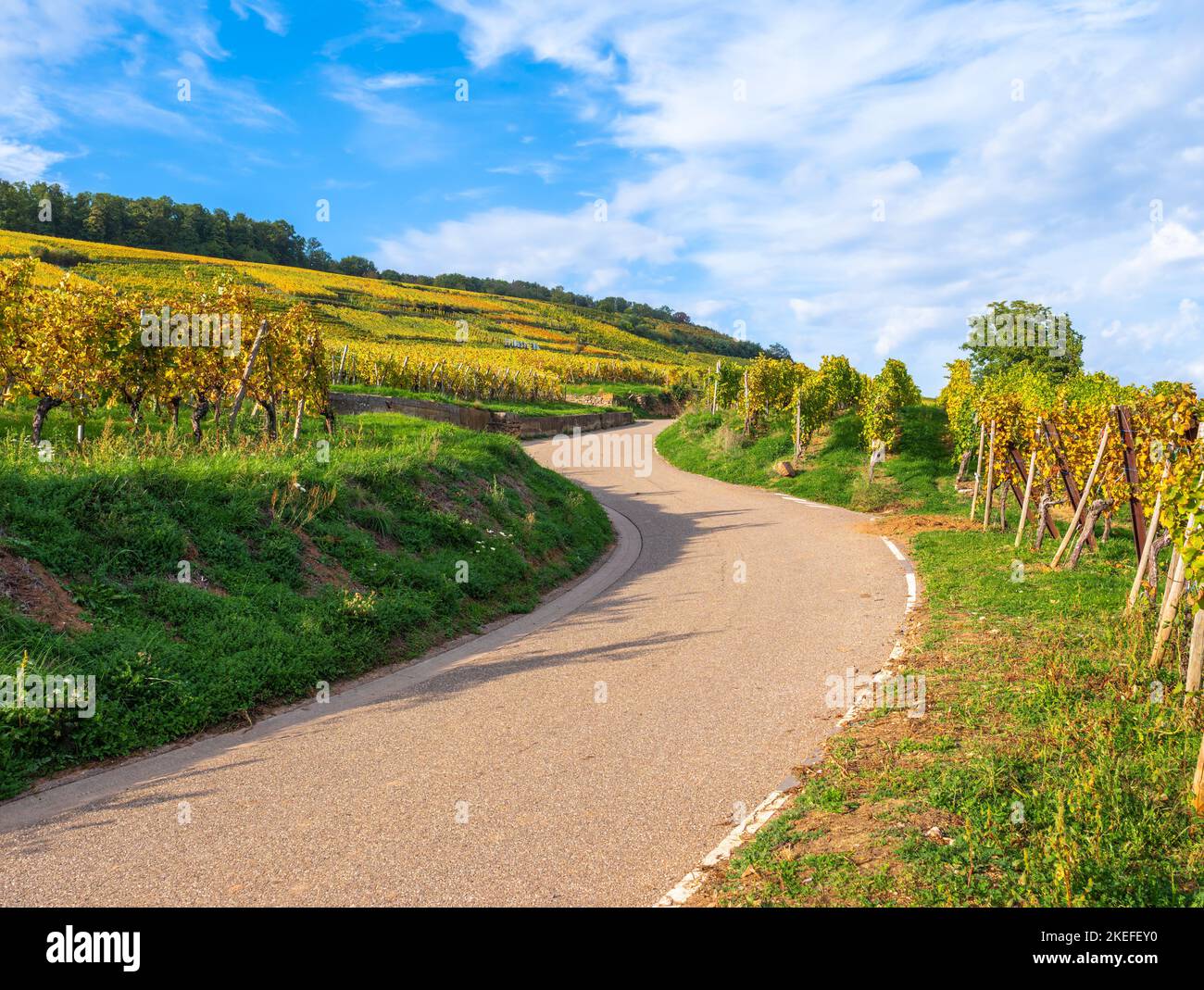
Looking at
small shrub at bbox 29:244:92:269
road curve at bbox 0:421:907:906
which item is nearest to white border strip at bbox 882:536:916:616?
road curve at bbox 0:421:907:906

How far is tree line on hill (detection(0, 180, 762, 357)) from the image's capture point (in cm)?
9844

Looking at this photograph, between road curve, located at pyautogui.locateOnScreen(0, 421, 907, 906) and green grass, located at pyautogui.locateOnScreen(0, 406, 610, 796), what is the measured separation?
544 mm

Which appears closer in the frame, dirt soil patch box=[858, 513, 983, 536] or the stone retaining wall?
dirt soil patch box=[858, 513, 983, 536]

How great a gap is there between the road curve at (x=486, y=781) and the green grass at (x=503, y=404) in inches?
1112

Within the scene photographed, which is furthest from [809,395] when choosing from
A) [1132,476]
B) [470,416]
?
[1132,476]

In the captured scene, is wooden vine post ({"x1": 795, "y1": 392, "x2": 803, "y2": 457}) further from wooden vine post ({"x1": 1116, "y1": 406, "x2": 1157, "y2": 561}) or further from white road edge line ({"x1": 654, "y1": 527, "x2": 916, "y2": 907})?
white road edge line ({"x1": 654, "y1": 527, "x2": 916, "y2": 907})

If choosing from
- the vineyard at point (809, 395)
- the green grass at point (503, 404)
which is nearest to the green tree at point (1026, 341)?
the vineyard at point (809, 395)

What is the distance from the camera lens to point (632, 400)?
7094 cm

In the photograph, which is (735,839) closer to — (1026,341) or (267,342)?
(267,342)

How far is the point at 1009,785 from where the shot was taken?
229 inches

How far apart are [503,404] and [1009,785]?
51.0 meters
